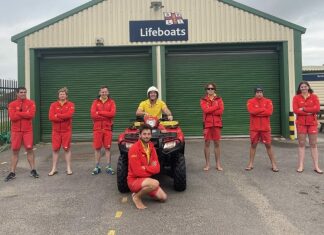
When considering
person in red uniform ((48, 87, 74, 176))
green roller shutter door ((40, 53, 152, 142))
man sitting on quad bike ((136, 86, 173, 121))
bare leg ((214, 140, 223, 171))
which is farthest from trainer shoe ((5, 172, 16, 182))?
green roller shutter door ((40, 53, 152, 142))

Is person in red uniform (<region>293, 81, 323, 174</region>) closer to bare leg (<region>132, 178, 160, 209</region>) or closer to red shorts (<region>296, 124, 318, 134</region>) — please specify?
red shorts (<region>296, 124, 318, 134</region>)

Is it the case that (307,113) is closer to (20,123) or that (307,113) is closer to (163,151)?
(163,151)

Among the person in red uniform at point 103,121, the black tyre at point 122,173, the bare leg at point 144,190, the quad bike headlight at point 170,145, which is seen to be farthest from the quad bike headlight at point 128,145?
the person in red uniform at point 103,121

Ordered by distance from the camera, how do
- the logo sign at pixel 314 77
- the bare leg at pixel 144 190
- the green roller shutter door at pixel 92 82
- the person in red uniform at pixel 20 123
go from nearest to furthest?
the bare leg at pixel 144 190, the person in red uniform at pixel 20 123, the green roller shutter door at pixel 92 82, the logo sign at pixel 314 77

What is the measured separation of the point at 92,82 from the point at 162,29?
10.4 ft

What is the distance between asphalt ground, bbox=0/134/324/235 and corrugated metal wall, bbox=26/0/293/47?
570 centimetres

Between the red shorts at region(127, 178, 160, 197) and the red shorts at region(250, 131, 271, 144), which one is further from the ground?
the red shorts at region(250, 131, 271, 144)

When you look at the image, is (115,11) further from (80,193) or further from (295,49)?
(80,193)

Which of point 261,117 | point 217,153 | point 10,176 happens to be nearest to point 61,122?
point 10,176

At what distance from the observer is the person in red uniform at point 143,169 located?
527cm

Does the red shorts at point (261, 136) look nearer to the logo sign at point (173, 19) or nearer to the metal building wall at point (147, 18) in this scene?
the metal building wall at point (147, 18)

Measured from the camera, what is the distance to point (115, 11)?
41.2 ft

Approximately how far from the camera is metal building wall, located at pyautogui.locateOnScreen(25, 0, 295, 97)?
41.2 ft

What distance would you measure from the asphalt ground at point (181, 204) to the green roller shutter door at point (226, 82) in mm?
4889
